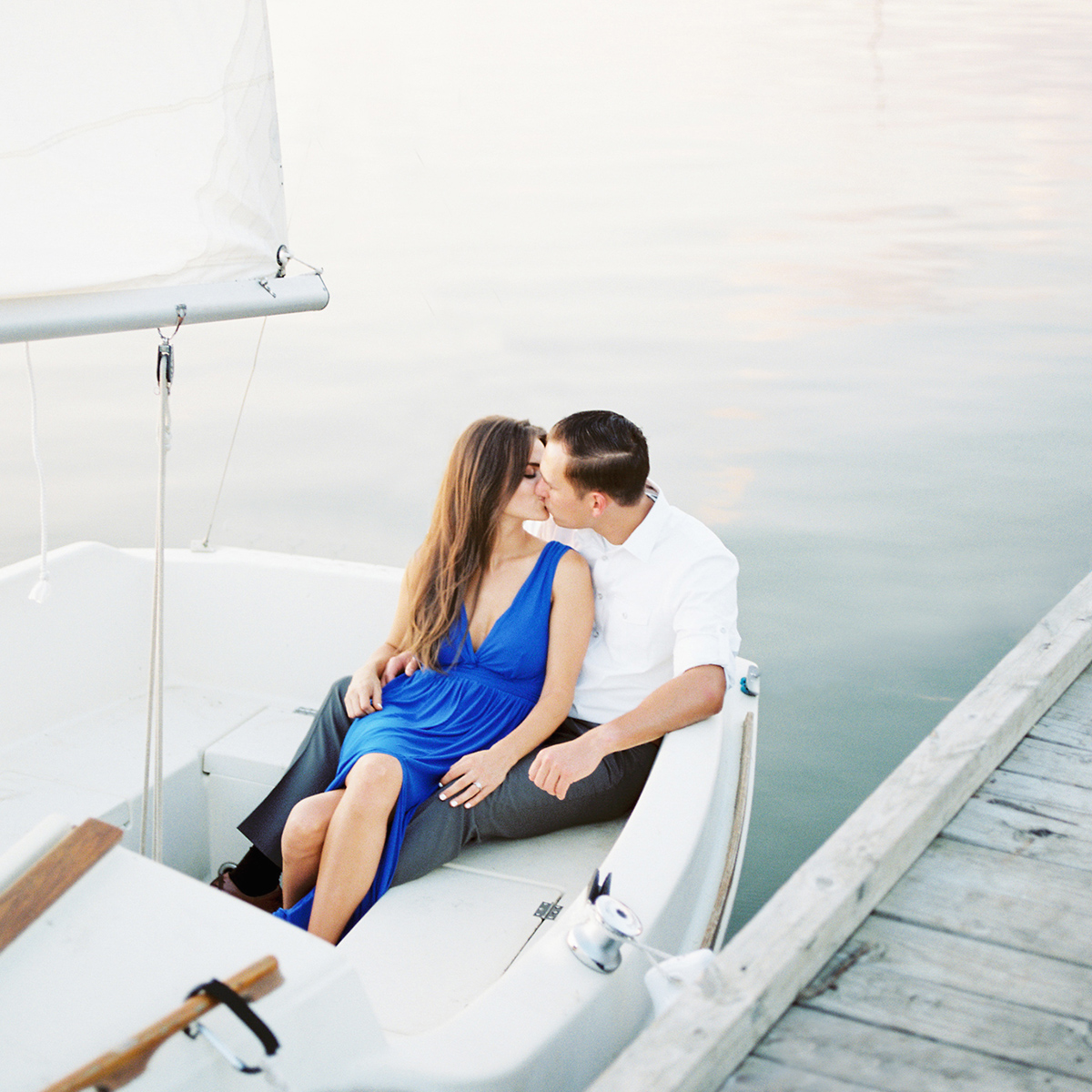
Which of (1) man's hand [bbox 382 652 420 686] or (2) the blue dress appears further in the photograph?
(1) man's hand [bbox 382 652 420 686]

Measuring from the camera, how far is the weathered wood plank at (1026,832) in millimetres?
1601

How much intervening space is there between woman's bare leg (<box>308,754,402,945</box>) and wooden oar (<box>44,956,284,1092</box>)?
0.60 metres

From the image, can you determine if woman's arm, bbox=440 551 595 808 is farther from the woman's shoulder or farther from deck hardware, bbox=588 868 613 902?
deck hardware, bbox=588 868 613 902

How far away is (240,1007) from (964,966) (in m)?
0.79

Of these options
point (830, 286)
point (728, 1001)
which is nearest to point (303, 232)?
point (830, 286)

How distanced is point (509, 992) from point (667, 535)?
87cm

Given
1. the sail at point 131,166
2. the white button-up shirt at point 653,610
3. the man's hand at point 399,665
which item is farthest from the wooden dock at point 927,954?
the sail at point 131,166

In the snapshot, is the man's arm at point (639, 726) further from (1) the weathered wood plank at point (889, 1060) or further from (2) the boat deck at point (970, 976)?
(1) the weathered wood plank at point (889, 1060)

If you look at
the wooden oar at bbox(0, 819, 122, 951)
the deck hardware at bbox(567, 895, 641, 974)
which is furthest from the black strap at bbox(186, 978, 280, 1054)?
the deck hardware at bbox(567, 895, 641, 974)

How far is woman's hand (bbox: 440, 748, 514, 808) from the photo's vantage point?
195cm

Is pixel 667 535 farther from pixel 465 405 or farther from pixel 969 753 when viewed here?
pixel 465 405

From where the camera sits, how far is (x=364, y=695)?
2.13m

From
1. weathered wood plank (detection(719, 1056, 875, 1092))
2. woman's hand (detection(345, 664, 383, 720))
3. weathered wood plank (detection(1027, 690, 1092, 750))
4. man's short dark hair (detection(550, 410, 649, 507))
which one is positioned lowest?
weathered wood plank (detection(719, 1056, 875, 1092))

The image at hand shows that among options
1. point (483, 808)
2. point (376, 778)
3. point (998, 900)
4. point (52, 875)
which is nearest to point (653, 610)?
point (483, 808)
